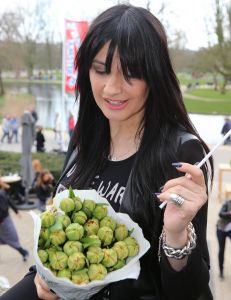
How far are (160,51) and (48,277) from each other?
777 mm

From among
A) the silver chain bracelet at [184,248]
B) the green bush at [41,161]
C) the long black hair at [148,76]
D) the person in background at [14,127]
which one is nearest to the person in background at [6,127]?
the person in background at [14,127]

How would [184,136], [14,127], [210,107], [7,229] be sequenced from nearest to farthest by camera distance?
1. [184,136]
2. [7,229]
3. [14,127]
4. [210,107]

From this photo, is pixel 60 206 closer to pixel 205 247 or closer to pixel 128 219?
pixel 128 219

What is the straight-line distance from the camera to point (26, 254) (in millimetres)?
6320

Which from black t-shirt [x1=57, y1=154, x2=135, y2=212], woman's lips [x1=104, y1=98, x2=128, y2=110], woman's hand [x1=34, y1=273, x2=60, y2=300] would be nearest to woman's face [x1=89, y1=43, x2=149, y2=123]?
woman's lips [x1=104, y1=98, x2=128, y2=110]

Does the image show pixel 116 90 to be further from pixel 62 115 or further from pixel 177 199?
pixel 62 115

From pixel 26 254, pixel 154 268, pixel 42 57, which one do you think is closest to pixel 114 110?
pixel 154 268

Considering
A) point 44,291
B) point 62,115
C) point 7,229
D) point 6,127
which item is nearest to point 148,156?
point 44,291

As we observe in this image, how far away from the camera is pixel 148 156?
1451mm

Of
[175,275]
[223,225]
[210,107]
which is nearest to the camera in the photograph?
[175,275]

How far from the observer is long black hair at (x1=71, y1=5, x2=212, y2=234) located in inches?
54.3

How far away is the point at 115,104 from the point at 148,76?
0.16 m

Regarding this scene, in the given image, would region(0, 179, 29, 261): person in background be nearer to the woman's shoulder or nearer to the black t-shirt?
the black t-shirt

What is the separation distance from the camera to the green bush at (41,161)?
34.0 feet
